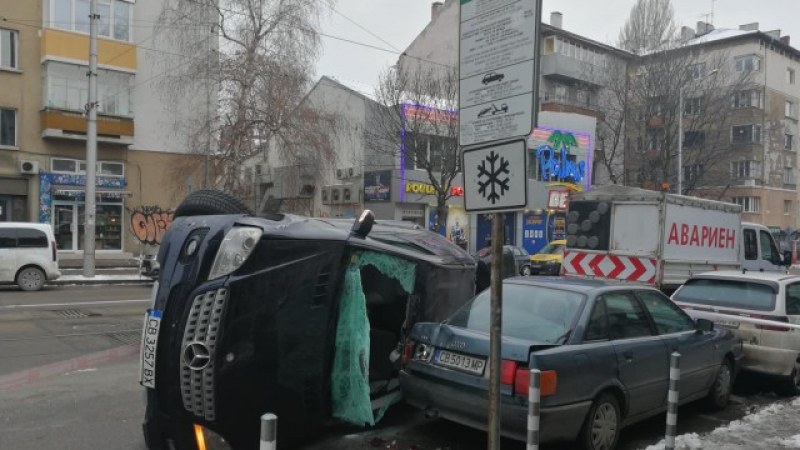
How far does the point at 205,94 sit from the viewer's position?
24.4 metres

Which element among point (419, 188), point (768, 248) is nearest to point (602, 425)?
point (768, 248)

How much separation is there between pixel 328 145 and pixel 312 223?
2052 centimetres

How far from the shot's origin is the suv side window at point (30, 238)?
56.5ft

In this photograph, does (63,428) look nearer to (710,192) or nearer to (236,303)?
(236,303)

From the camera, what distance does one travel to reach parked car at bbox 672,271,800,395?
740cm

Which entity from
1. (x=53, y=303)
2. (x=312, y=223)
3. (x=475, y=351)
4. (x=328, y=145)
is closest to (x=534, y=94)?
(x=312, y=223)

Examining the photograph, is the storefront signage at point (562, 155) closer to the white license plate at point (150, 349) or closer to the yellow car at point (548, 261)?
the yellow car at point (548, 261)

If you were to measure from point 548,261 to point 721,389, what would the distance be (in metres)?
17.8

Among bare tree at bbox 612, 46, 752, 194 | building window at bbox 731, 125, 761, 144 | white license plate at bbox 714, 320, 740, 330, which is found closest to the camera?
white license plate at bbox 714, 320, 740, 330

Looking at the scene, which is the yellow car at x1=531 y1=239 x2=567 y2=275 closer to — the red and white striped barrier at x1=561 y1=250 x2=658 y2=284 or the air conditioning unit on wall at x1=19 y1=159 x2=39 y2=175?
the red and white striped barrier at x1=561 y1=250 x2=658 y2=284

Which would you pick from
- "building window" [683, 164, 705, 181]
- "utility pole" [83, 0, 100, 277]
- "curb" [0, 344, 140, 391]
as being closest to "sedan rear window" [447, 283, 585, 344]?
"curb" [0, 344, 140, 391]

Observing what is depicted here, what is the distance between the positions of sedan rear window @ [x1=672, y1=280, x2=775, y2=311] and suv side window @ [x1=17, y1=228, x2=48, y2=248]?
16.0m

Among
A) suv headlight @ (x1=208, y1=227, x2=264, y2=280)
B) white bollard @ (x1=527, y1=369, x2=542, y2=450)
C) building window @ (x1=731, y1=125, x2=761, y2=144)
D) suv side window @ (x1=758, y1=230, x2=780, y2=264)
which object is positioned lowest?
white bollard @ (x1=527, y1=369, x2=542, y2=450)

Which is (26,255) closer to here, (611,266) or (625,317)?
(611,266)
